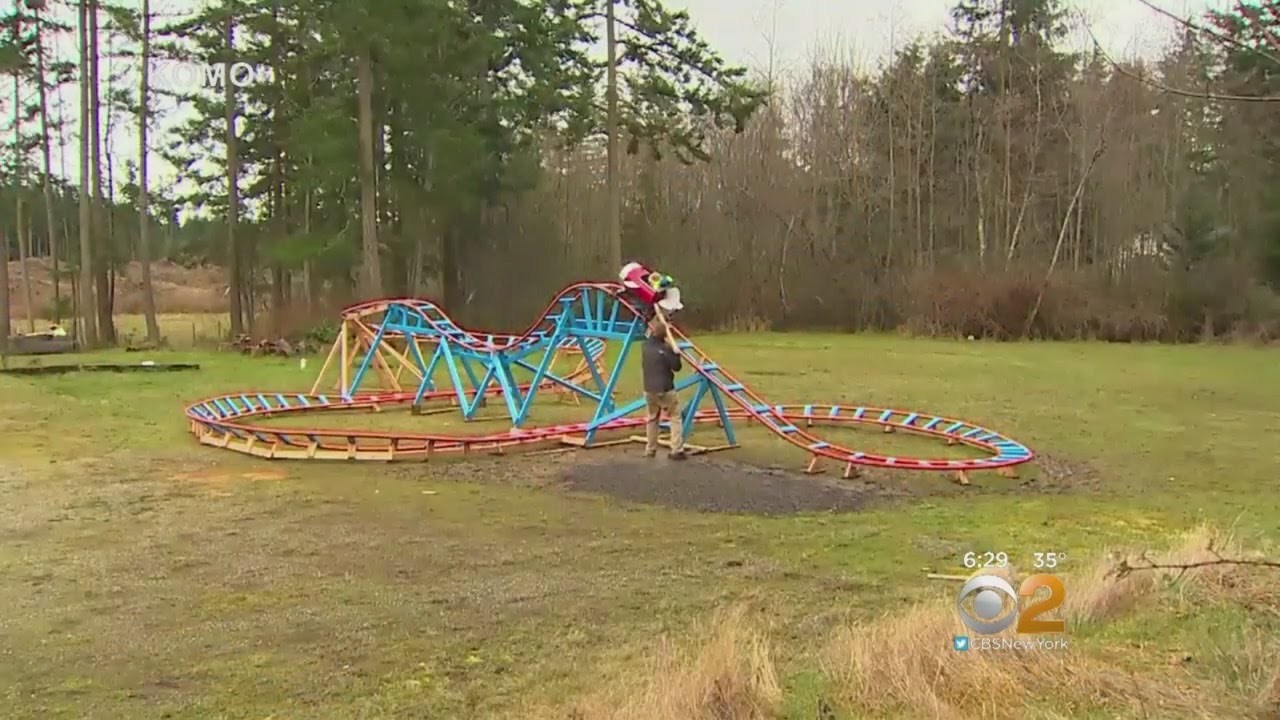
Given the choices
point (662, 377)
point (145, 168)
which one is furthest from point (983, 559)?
point (145, 168)

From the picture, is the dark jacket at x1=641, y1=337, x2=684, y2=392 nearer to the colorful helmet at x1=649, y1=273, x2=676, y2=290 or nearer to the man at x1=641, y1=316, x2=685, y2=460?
the man at x1=641, y1=316, x2=685, y2=460

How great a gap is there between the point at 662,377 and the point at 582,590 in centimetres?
404

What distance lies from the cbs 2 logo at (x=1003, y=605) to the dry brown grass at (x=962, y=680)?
0.08m

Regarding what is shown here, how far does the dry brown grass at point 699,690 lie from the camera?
362 cm

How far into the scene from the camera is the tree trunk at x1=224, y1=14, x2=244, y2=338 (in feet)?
91.4

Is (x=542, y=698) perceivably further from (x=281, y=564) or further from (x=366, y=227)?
(x=366, y=227)

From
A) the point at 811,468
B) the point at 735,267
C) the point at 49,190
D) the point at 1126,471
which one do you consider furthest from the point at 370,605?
the point at 49,190

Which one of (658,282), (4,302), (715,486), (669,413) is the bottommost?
(715,486)

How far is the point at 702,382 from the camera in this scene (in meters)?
10.8

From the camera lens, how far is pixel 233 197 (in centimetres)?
2845

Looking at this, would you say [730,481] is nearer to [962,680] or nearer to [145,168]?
[962,680]

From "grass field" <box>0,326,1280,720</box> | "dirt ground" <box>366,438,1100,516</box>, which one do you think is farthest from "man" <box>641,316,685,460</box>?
"grass field" <box>0,326,1280,720</box>

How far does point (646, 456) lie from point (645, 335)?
3.92 feet

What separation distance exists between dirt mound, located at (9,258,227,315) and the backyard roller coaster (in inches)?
1255
